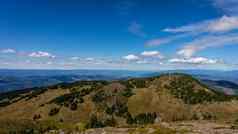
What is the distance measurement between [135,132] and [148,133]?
1047 cm

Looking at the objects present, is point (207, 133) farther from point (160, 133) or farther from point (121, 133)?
point (121, 133)

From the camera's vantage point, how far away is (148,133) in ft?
497

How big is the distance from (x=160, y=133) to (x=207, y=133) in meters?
24.1

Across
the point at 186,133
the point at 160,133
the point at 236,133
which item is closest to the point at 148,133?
the point at 160,133

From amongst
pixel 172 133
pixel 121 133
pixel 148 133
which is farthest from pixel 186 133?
pixel 121 133

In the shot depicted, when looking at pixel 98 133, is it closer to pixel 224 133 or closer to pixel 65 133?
pixel 65 133

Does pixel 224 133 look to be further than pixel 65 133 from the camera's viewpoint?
No

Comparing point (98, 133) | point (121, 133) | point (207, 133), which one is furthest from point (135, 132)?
point (207, 133)

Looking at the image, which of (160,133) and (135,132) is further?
(135,132)

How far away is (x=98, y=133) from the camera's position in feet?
514

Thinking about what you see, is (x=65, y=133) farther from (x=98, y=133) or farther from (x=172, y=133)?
(x=172, y=133)

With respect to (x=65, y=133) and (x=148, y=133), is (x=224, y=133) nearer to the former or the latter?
(x=148, y=133)

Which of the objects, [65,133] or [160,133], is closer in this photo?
[160,133]

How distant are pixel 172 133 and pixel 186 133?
23.3 ft
